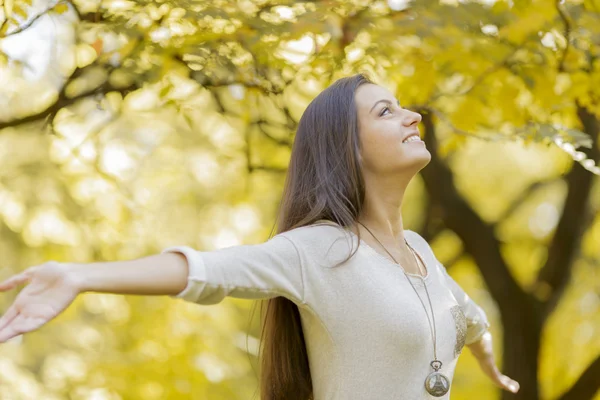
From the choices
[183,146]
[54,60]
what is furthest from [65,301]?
[183,146]

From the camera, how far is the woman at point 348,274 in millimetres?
1816

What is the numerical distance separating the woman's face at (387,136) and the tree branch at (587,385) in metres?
3.36

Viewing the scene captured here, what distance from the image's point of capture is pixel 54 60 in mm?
4297

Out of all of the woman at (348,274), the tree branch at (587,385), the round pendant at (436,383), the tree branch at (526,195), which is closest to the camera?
the woman at (348,274)

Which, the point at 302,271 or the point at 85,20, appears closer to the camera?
the point at 302,271

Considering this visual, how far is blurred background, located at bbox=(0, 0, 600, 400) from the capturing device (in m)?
3.21

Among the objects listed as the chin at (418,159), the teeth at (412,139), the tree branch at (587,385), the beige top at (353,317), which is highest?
the teeth at (412,139)

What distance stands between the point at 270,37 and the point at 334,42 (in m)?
0.26

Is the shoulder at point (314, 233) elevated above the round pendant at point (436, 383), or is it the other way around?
the shoulder at point (314, 233)

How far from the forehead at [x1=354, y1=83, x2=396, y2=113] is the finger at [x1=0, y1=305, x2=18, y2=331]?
1.06 metres

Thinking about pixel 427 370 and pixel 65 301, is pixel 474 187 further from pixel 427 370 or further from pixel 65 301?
pixel 65 301

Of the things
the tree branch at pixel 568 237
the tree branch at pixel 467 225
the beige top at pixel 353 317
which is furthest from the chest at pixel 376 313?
the tree branch at pixel 568 237

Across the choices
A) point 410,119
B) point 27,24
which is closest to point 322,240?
point 410,119

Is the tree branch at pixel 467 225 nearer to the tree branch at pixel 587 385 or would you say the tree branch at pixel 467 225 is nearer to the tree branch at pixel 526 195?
the tree branch at pixel 587 385
